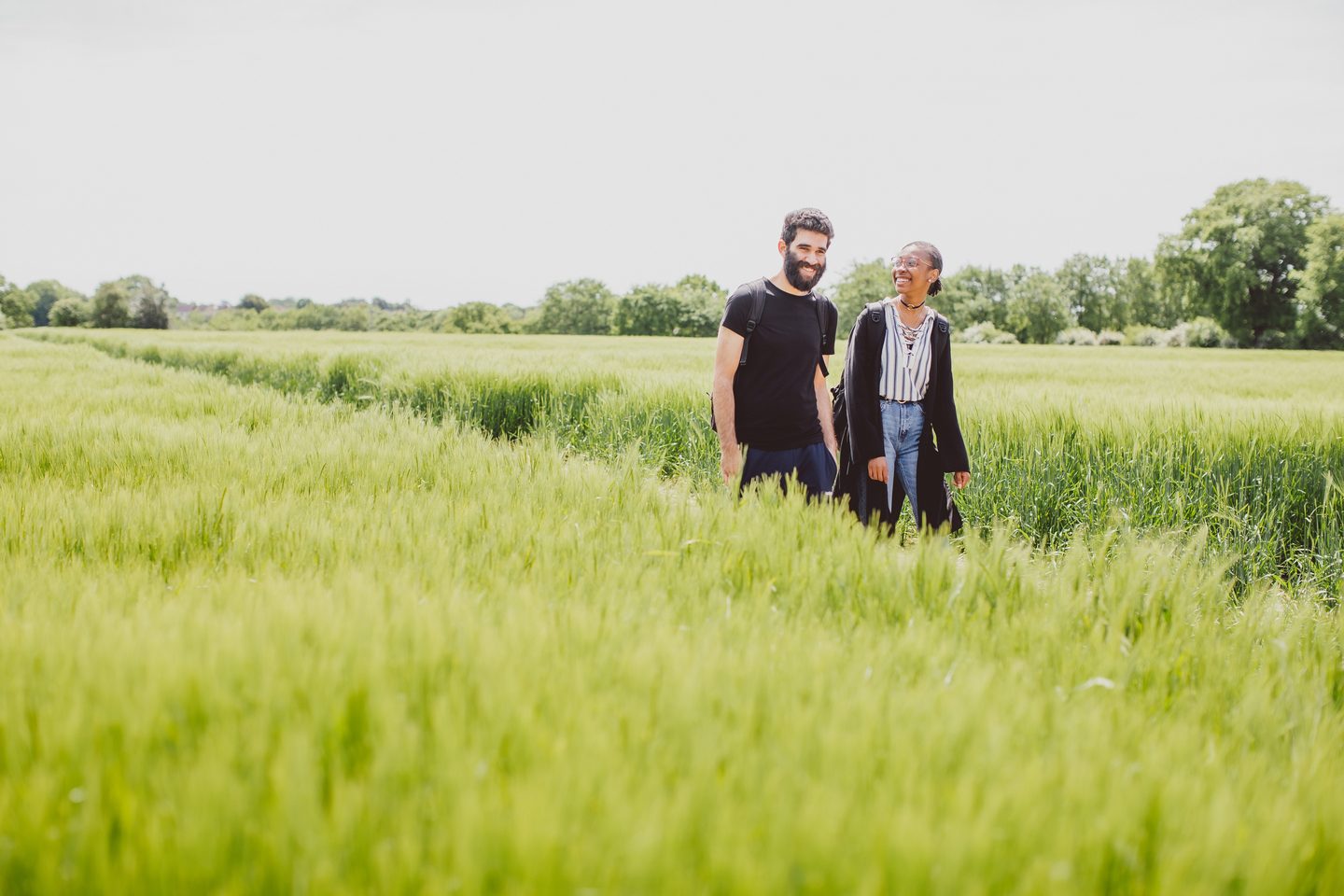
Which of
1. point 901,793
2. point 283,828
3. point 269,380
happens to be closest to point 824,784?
point 901,793

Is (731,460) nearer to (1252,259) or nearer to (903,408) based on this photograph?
(903,408)

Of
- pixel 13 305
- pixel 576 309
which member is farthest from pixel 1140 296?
pixel 13 305

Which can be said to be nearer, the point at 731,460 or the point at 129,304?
the point at 731,460

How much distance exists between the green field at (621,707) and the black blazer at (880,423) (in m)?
1.51

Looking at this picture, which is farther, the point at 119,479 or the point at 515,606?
the point at 119,479

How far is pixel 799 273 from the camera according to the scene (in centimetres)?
365

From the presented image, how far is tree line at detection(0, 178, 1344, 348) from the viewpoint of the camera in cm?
5209

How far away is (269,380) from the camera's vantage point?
41.0 feet

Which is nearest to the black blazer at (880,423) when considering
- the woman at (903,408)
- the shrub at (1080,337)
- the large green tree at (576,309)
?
the woman at (903,408)

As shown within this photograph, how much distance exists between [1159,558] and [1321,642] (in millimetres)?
434

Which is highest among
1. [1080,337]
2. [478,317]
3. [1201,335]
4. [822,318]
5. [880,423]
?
[478,317]

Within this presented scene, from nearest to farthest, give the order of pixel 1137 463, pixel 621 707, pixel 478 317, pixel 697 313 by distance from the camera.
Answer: pixel 621 707 → pixel 1137 463 → pixel 697 313 → pixel 478 317

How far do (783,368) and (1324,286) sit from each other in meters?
62.3

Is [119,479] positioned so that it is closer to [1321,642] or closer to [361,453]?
[361,453]
